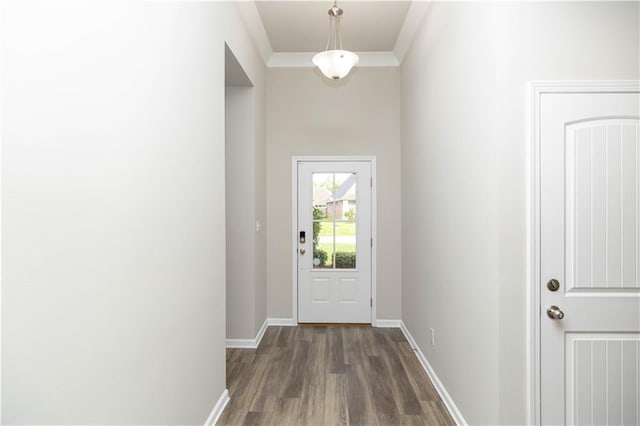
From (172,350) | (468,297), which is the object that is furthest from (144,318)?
(468,297)

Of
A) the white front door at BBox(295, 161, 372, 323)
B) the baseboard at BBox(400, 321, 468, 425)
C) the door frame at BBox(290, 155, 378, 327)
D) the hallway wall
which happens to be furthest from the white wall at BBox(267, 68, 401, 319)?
the baseboard at BBox(400, 321, 468, 425)

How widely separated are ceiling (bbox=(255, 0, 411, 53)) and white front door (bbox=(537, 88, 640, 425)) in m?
2.08

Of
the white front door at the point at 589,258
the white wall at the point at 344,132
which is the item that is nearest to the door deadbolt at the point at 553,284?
the white front door at the point at 589,258

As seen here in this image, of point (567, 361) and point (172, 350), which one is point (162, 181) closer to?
point (172, 350)

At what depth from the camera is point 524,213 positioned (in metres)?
1.77

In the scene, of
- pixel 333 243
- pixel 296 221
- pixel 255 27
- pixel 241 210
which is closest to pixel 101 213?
pixel 241 210

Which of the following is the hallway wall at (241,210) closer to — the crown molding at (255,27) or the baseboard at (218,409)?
the crown molding at (255,27)

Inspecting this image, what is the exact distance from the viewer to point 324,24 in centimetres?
351

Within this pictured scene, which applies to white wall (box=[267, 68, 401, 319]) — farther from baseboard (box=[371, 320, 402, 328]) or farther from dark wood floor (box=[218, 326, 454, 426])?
dark wood floor (box=[218, 326, 454, 426])

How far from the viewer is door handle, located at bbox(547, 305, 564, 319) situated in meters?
1.74

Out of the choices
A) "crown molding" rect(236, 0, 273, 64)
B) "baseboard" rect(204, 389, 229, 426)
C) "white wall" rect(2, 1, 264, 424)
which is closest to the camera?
"white wall" rect(2, 1, 264, 424)

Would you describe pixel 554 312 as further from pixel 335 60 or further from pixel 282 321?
pixel 282 321

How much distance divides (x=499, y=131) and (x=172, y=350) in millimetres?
1862

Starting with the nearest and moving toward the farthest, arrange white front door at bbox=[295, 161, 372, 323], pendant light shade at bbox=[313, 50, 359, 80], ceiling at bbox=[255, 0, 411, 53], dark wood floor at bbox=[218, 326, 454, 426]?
1. dark wood floor at bbox=[218, 326, 454, 426]
2. pendant light shade at bbox=[313, 50, 359, 80]
3. ceiling at bbox=[255, 0, 411, 53]
4. white front door at bbox=[295, 161, 372, 323]
